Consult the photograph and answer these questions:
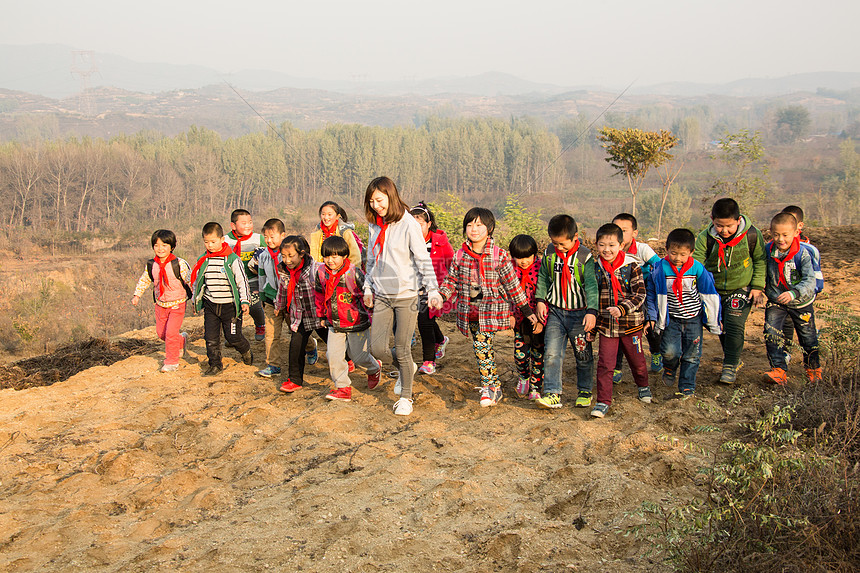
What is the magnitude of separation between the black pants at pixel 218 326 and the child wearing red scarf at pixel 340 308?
4.53 feet

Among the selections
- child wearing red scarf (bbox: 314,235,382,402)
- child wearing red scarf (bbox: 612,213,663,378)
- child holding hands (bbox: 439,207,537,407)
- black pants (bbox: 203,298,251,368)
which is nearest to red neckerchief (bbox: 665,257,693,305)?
child wearing red scarf (bbox: 612,213,663,378)

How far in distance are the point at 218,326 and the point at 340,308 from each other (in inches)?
76.7

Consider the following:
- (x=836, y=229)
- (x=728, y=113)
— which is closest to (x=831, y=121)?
(x=728, y=113)

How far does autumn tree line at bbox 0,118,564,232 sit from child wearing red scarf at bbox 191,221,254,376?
93.2ft

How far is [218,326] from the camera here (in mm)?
6410

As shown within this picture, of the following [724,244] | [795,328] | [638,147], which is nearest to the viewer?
[724,244]

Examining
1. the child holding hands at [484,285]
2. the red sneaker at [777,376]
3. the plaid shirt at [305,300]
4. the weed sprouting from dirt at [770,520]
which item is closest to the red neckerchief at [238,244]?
the plaid shirt at [305,300]

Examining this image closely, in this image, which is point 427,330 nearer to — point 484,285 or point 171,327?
point 484,285

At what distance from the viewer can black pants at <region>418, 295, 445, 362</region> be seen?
233 inches

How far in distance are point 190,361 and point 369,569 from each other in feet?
16.2

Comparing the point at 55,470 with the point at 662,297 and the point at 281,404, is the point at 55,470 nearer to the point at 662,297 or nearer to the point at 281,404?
the point at 281,404

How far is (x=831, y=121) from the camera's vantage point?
151 m

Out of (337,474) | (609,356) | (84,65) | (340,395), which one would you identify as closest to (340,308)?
(340,395)

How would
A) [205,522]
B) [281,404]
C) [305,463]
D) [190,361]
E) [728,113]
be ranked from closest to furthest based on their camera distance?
[205,522] → [305,463] → [281,404] → [190,361] → [728,113]
